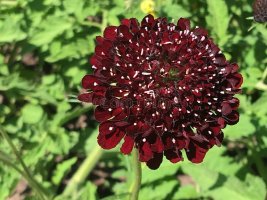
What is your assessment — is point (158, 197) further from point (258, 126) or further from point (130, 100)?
point (130, 100)

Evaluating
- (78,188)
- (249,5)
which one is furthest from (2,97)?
(249,5)

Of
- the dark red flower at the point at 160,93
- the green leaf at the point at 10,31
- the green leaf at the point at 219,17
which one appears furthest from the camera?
the green leaf at the point at 10,31

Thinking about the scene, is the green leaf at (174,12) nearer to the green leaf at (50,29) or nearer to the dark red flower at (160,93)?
the green leaf at (50,29)

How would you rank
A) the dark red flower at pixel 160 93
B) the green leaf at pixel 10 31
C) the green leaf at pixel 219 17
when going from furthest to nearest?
1. the green leaf at pixel 10 31
2. the green leaf at pixel 219 17
3. the dark red flower at pixel 160 93

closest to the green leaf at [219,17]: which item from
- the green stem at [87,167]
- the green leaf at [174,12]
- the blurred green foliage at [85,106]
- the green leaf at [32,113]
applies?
the blurred green foliage at [85,106]

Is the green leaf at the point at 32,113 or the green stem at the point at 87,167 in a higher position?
the green leaf at the point at 32,113

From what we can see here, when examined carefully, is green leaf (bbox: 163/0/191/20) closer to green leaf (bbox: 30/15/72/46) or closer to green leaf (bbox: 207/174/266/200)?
green leaf (bbox: 30/15/72/46)

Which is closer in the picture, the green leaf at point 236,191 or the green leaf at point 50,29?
the green leaf at point 236,191
